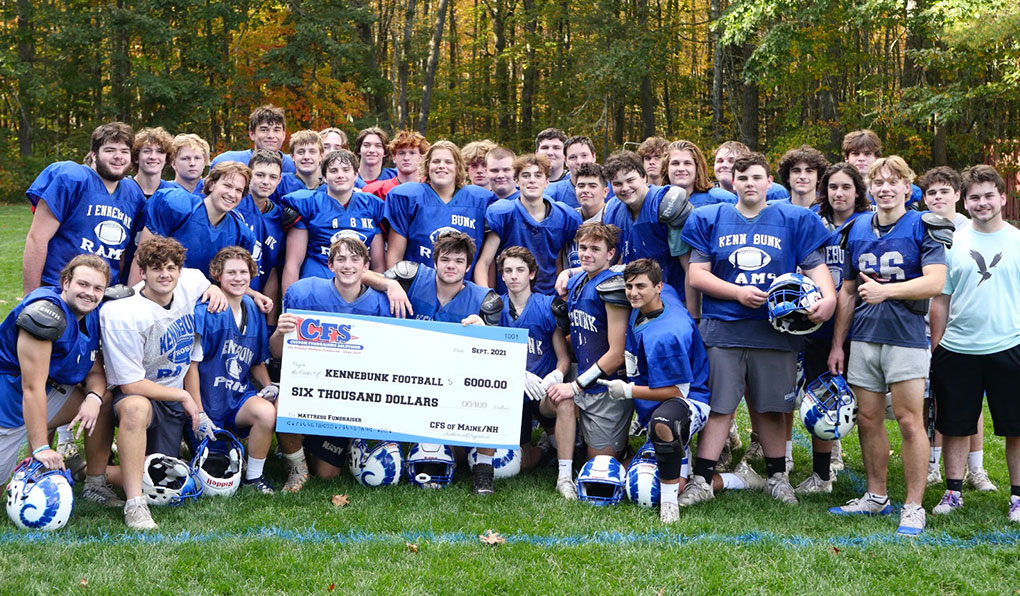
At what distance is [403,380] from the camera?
5.64 meters

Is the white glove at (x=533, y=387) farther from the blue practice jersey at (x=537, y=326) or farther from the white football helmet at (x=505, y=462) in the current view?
the white football helmet at (x=505, y=462)

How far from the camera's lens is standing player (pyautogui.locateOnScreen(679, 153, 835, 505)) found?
5434 millimetres

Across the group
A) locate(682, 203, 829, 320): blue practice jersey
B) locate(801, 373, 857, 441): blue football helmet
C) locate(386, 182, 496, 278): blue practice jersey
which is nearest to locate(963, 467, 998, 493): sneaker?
locate(801, 373, 857, 441): blue football helmet

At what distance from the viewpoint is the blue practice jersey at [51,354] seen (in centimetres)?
479

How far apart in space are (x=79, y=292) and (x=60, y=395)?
2.45ft

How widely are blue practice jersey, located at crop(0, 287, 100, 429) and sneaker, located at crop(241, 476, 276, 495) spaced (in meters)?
1.31

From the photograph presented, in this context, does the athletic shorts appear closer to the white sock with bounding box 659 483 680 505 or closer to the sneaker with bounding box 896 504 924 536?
the white sock with bounding box 659 483 680 505

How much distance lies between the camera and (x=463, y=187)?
21.6 ft

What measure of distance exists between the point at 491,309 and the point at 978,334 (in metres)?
3.20

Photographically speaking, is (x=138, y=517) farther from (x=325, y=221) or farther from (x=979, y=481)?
(x=979, y=481)

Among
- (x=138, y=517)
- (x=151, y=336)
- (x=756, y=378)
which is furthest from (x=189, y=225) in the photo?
(x=756, y=378)

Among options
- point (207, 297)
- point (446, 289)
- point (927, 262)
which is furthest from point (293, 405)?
point (927, 262)

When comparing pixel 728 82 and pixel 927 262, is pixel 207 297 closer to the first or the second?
pixel 927 262

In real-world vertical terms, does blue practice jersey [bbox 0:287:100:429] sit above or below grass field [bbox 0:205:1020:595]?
above
